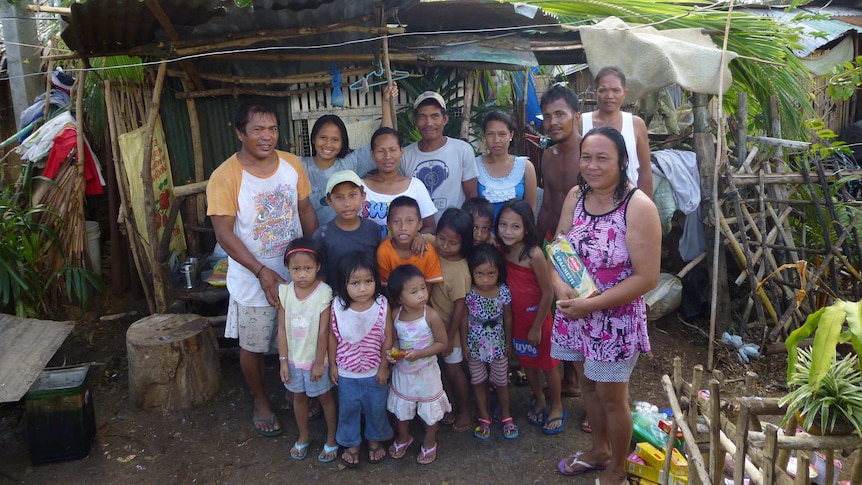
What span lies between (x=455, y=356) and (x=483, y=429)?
0.49m

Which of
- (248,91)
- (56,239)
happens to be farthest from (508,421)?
(56,239)

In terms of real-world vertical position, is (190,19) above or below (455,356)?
above

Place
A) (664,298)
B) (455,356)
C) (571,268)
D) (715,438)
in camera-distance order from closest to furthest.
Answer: (715,438), (571,268), (455,356), (664,298)

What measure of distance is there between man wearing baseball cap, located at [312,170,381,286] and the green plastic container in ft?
5.40

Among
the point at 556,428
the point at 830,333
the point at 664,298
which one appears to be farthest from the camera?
the point at 664,298

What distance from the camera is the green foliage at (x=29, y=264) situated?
4.91m

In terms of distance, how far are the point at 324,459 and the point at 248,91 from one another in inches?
119

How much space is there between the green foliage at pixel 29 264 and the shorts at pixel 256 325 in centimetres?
235

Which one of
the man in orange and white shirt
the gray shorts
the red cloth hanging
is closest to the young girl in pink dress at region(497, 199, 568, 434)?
the gray shorts

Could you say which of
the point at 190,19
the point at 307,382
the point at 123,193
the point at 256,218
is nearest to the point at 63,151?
the point at 123,193

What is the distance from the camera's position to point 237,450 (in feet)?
12.4

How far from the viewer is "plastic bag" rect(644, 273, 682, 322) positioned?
5.36 m

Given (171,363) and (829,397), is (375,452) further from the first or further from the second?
(829,397)

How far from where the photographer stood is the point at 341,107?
5141 millimetres
